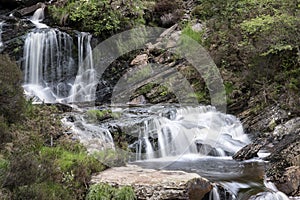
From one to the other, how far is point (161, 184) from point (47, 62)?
999 centimetres

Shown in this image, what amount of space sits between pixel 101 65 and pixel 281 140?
8.68m

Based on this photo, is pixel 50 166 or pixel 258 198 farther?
pixel 258 198

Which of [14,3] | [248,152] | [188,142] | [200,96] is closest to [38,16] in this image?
[14,3]

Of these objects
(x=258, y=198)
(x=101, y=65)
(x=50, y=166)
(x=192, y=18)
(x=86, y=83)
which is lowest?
(x=258, y=198)

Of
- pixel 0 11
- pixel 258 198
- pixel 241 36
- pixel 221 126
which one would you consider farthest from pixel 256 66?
pixel 0 11

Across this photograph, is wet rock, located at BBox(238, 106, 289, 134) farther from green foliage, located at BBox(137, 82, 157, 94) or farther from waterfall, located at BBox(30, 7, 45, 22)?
waterfall, located at BBox(30, 7, 45, 22)

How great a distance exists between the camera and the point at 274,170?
6.87 m

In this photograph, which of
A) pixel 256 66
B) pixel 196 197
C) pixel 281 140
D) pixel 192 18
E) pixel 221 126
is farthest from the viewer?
pixel 192 18

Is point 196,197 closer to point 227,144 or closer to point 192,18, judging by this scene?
point 227,144

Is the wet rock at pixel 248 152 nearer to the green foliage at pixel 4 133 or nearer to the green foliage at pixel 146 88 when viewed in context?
the green foliage at pixel 4 133

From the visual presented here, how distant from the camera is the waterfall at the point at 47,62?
13.5m

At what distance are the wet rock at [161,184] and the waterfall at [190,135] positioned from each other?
266cm

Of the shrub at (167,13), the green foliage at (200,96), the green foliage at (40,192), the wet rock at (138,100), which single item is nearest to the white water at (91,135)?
the green foliage at (40,192)

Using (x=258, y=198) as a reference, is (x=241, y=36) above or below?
above
